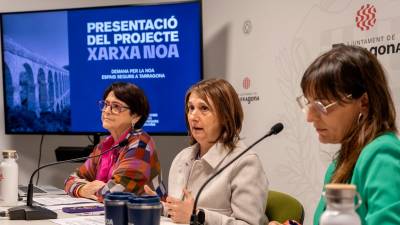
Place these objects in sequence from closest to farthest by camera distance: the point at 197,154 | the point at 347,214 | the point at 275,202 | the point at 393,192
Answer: the point at 347,214 < the point at 393,192 < the point at 275,202 < the point at 197,154

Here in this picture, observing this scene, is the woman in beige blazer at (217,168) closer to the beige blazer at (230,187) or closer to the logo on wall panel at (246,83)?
the beige blazer at (230,187)

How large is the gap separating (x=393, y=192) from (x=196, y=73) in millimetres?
2823

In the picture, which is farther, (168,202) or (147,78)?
(147,78)

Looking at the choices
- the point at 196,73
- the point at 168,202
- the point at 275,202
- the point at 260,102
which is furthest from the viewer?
the point at 196,73

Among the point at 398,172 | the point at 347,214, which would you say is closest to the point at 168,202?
the point at 398,172

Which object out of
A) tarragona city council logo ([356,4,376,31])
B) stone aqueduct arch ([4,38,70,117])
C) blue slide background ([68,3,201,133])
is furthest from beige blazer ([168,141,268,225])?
stone aqueduct arch ([4,38,70,117])

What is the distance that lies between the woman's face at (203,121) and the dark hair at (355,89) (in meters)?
0.93

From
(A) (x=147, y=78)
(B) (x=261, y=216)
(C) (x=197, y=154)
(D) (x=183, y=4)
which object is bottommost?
(B) (x=261, y=216)

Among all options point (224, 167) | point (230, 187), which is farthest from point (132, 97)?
point (224, 167)

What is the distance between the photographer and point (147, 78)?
4203 mm

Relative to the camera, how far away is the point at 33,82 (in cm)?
439

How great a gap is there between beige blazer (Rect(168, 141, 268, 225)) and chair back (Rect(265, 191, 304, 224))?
0.06 meters

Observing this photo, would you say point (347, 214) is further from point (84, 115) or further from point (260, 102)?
point (84, 115)

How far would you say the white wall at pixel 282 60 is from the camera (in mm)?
3041
